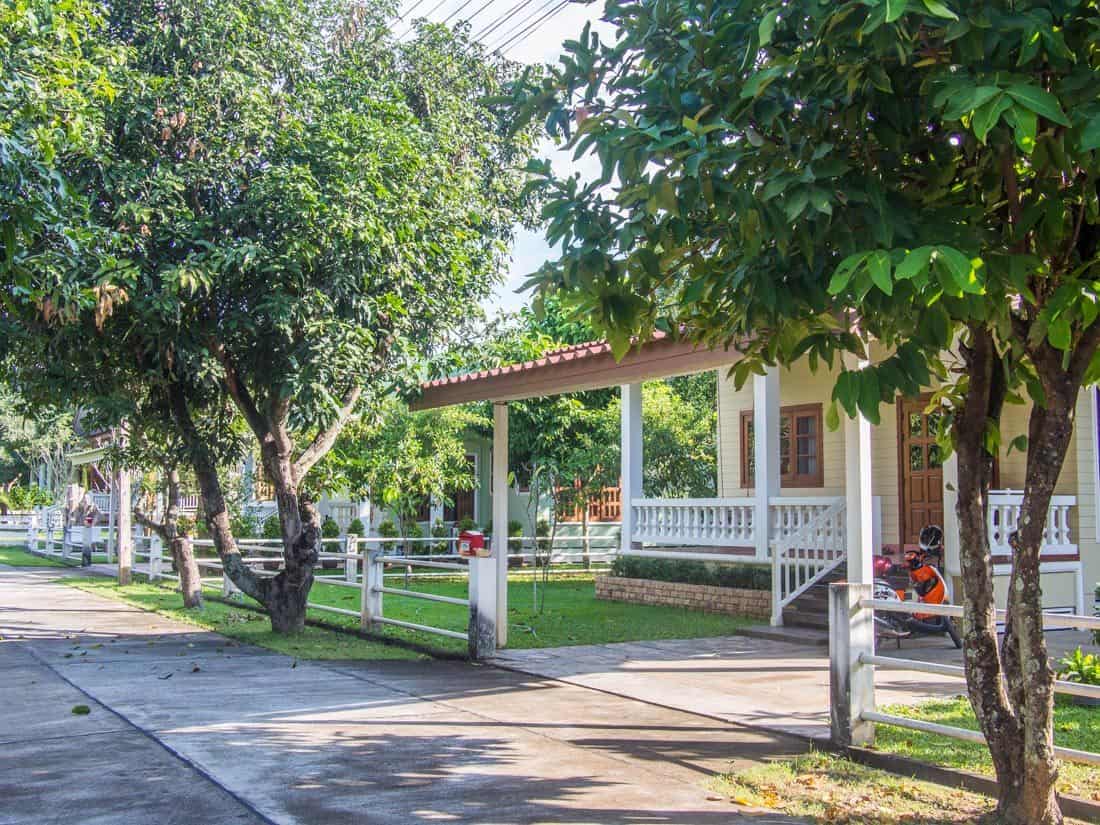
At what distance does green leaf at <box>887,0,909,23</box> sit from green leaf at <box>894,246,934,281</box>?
776 millimetres

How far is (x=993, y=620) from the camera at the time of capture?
5.51 meters

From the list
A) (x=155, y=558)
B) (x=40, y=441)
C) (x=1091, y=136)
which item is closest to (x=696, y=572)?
(x=155, y=558)

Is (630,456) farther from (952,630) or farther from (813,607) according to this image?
(952,630)

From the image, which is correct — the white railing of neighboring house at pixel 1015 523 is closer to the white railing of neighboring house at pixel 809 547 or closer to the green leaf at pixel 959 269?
the white railing of neighboring house at pixel 809 547

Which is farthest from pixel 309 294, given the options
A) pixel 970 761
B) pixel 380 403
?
pixel 970 761

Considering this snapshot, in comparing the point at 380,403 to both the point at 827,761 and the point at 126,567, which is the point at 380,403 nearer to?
the point at 827,761

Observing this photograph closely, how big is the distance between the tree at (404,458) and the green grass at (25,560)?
9.86 m

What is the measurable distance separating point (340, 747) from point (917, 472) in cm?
1150

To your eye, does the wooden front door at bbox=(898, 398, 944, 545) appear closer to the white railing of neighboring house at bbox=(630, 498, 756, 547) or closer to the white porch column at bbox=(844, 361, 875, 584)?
the white railing of neighboring house at bbox=(630, 498, 756, 547)

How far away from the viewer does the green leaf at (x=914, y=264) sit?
3.53 m

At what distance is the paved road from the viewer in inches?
229

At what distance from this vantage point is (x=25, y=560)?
1185 inches

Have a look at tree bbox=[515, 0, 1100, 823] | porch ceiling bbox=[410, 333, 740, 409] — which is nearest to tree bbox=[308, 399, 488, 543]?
porch ceiling bbox=[410, 333, 740, 409]

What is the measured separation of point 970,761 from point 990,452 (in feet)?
7.65
